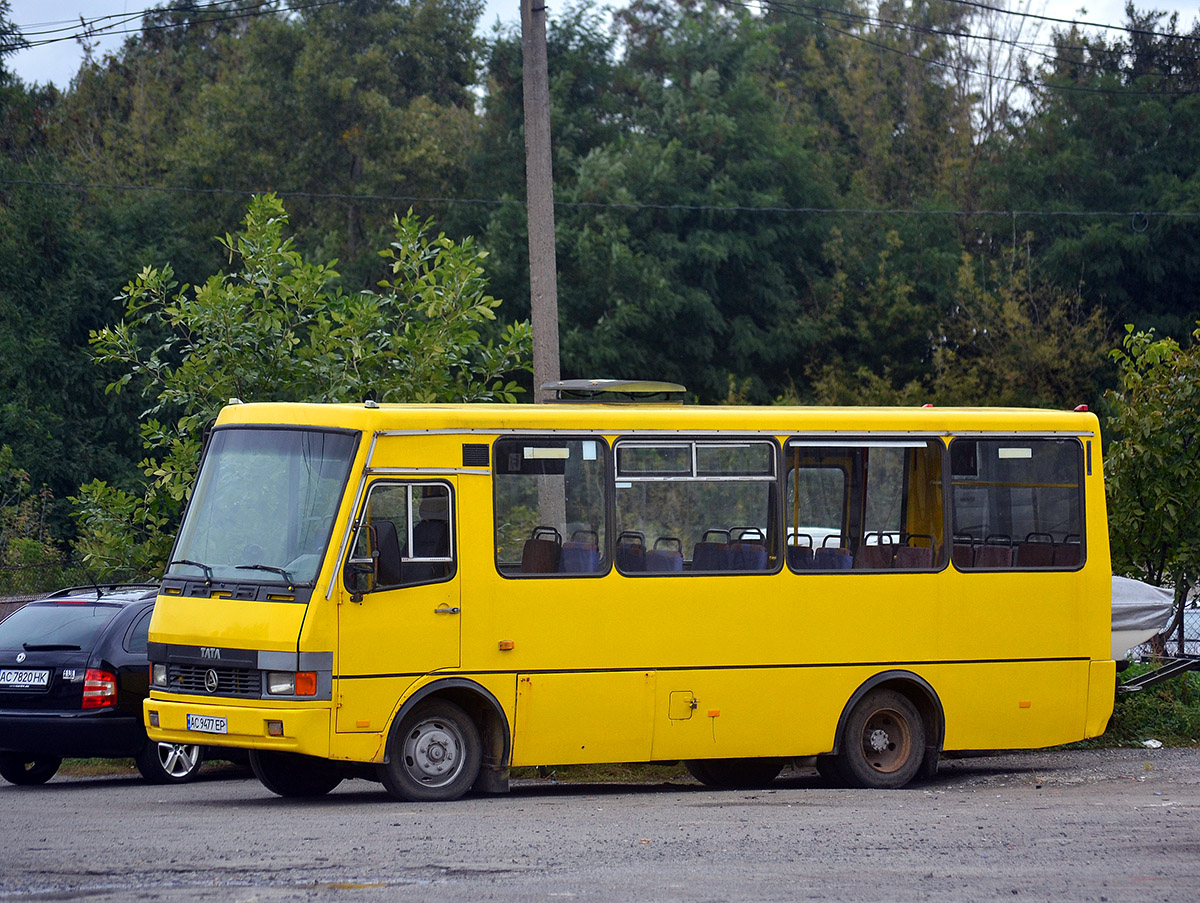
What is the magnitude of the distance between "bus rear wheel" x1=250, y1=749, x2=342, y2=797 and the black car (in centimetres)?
135

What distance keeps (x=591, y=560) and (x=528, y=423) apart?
112cm

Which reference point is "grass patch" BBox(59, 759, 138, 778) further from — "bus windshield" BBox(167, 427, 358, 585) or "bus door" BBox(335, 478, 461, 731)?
"bus door" BBox(335, 478, 461, 731)

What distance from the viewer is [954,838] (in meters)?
9.34

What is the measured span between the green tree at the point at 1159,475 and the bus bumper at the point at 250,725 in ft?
34.1

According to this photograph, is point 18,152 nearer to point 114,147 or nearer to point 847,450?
point 114,147

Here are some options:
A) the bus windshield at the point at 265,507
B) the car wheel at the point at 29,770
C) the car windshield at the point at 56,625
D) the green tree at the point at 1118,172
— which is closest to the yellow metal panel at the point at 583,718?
the bus windshield at the point at 265,507

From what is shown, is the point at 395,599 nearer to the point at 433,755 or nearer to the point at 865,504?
the point at 433,755

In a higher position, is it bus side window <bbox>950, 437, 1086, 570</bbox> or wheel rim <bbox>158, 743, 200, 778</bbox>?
bus side window <bbox>950, 437, 1086, 570</bbox>

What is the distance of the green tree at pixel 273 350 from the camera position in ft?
52.8

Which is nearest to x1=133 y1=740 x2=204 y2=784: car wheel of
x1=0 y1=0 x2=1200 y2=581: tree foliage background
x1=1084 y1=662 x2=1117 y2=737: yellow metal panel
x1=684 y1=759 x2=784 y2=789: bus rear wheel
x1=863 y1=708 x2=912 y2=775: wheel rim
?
x1=684 y1=759 x2=784 y2=789: bus rear wheel

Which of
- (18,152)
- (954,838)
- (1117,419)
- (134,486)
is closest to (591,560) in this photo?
(954,838)

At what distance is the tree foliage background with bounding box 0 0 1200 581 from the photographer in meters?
39.1

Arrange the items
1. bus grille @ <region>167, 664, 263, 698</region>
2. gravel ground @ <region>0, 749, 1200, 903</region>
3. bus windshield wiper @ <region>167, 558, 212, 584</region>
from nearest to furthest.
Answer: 1. gravel ground @ <region>0, 749, 1200, 903</region>
2. bus grille @ <region>167, 664, 263, 698</region>
3. bus windshield wiper @ <region>167, 558, 212, 584</region>

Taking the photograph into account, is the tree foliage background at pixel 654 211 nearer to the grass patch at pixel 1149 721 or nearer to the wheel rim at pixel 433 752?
the grass patch at pixel 1149 721
